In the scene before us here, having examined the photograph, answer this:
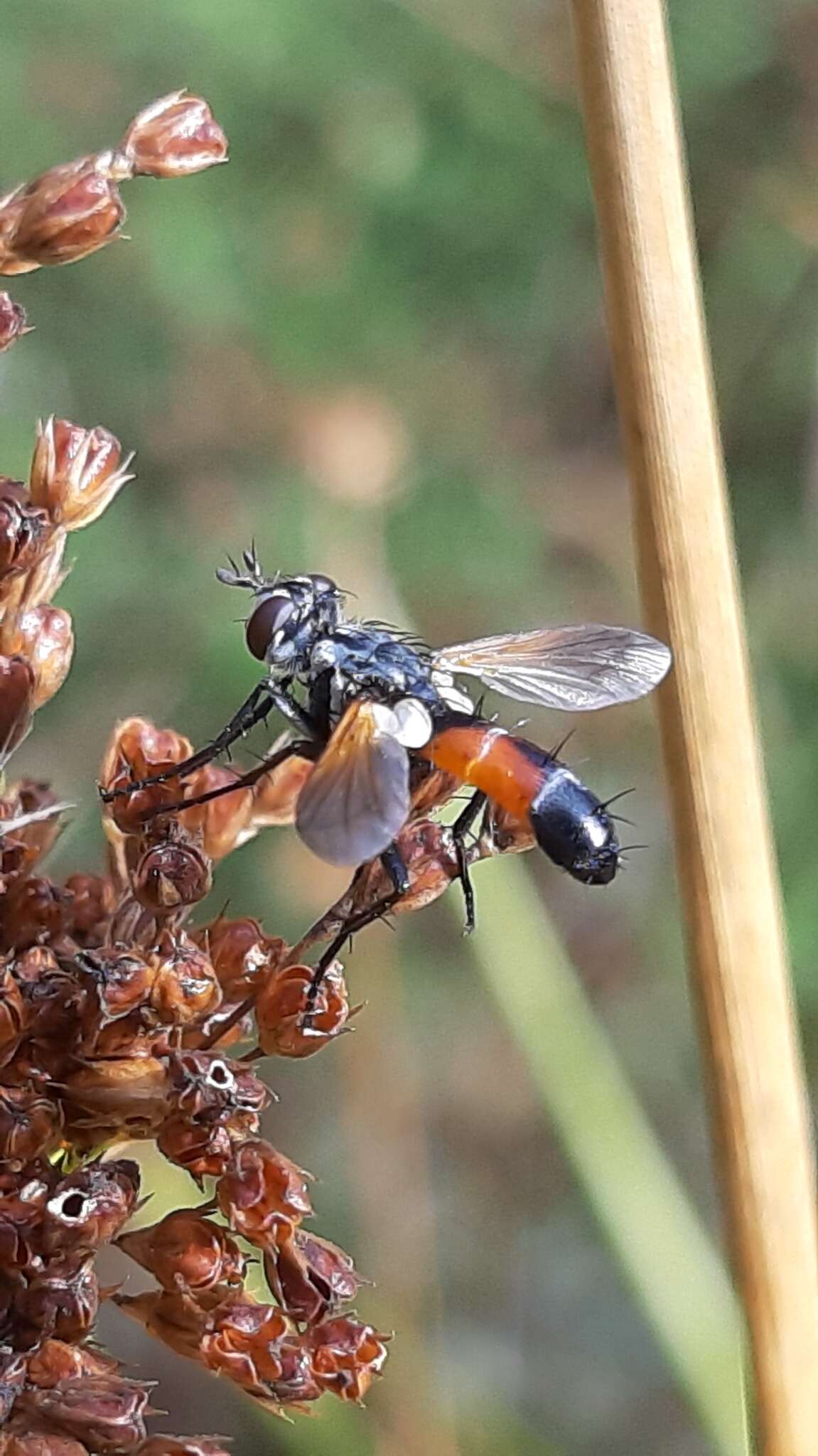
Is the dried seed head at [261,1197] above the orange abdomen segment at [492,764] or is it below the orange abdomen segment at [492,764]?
below

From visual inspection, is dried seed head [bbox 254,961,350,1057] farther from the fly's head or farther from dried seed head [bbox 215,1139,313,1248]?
the fly's head

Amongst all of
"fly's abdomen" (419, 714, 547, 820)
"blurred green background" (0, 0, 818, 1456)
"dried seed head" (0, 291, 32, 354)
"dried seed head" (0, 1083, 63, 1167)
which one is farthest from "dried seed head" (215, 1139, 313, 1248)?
"blurred green background" (0, 0, 818, 1456)

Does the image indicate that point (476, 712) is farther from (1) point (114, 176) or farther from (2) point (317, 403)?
(2) point (317, 403)

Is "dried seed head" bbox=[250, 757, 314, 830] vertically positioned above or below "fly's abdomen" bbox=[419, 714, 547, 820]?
below

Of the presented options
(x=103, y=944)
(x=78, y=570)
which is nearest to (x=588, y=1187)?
(x=103, y=944)

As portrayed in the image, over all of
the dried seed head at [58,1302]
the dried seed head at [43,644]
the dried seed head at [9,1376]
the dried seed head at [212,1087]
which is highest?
the dried seed head at [43,644]

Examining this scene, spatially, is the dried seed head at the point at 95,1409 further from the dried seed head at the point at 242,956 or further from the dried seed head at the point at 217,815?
the dried seed head at the point at 217,815

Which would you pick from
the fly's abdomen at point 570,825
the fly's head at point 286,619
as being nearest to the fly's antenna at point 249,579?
the fly's head at point 286,619
